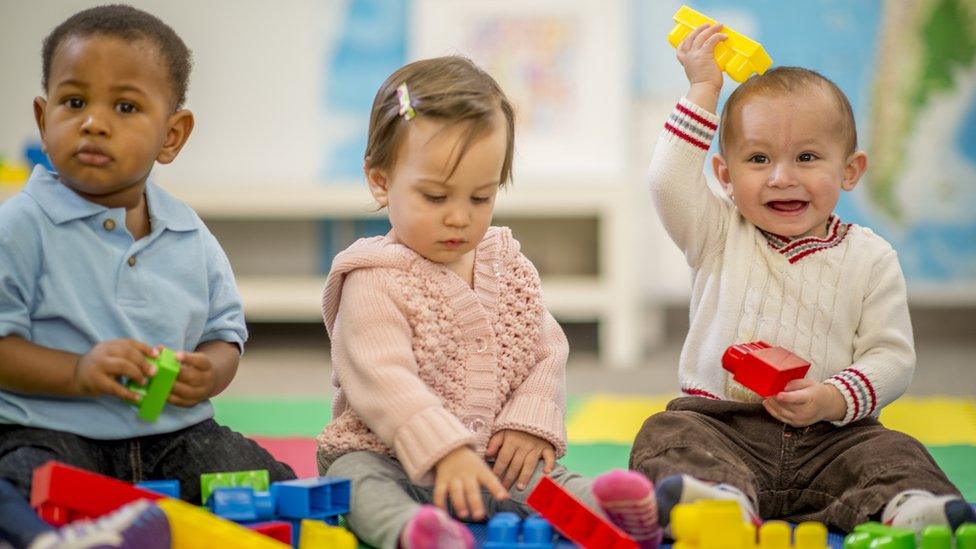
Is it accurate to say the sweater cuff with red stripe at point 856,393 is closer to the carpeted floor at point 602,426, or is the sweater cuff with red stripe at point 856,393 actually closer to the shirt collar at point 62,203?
the carpeted floor at point 602,426

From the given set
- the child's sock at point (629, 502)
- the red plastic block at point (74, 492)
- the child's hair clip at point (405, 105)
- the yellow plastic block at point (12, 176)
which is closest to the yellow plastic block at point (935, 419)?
the child's sock at point (629, 502)

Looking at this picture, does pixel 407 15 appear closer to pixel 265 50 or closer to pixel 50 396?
pixel 265 50

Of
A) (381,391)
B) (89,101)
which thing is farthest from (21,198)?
(381,391)

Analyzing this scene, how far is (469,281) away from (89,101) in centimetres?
44

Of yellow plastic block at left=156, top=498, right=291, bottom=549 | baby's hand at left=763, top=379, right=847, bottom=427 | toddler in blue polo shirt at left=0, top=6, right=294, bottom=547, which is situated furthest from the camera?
baby's hand at left=763, top=379, right=847, bottom=427

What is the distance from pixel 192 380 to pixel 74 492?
20 centimetres

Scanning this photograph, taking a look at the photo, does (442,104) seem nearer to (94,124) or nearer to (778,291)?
(94,124)

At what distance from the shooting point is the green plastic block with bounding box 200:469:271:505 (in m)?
1.10

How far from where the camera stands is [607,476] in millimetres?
997

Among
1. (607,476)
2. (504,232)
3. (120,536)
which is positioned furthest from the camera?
(504,232)

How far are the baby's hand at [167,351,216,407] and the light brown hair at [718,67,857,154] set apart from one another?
661mm

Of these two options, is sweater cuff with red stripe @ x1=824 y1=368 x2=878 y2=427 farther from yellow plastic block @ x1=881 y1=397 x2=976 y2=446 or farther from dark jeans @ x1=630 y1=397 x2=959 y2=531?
yellow plastic block @ x1=881 y1=397 x2=976 y2=446

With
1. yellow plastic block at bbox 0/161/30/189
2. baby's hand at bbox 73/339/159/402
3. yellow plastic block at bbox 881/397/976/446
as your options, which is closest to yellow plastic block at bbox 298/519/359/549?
Result: baby's hand at bbox 73/339/159/402

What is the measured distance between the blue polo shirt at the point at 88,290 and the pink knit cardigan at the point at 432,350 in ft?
0.54
